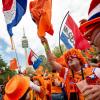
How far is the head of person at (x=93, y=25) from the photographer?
76.9 inches

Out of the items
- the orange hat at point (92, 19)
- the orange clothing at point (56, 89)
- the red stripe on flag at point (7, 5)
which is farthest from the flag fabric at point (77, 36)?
the orange hat at point (92, 19)

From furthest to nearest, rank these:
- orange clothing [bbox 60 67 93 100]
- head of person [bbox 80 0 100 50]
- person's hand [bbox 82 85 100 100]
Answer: orange clothing [bbox 60 67 93 100] → head of person [bbox 80 0 100 50] → person's hand [bbox 82 85 100 100]

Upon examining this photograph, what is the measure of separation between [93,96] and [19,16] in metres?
6.58

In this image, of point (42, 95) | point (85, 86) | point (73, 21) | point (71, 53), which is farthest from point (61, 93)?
point (85, 86)

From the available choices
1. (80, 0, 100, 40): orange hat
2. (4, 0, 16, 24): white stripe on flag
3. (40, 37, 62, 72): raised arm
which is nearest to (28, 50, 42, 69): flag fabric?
(4, 0, 16, 24): white stripe on flag

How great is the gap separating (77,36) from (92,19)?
6.75m

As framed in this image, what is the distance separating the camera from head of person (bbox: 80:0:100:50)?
195cm

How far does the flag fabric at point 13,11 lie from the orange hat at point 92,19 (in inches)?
243

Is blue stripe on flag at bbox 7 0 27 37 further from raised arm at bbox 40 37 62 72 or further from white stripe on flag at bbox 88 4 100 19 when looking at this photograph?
white stripe on flag at bbox 88 4 100 19

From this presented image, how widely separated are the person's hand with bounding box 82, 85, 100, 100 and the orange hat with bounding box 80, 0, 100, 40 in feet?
0.98

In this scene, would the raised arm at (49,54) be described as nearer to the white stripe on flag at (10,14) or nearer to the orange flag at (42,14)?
the orange flag at (42,14)

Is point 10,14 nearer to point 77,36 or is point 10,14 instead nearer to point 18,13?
point 18,13

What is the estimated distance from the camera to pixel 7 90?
18.5 ft

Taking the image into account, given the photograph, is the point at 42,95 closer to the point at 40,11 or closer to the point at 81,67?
the point at 81,67
